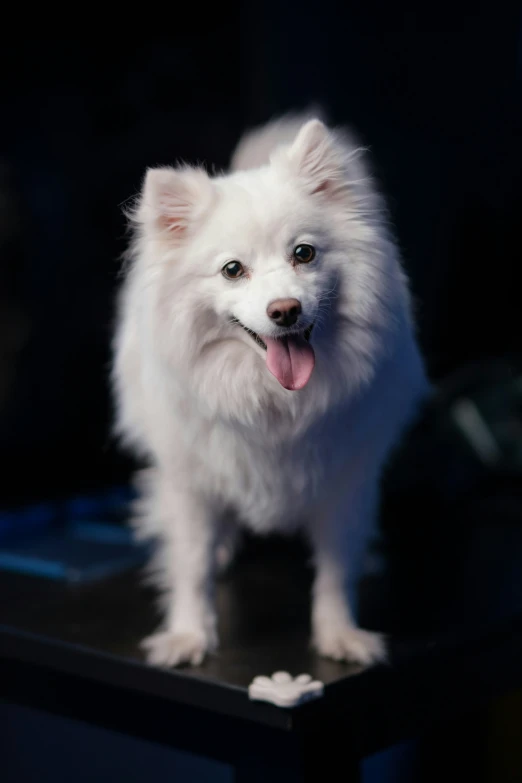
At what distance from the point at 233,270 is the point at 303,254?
0.10m

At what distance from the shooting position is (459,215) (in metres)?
2.51

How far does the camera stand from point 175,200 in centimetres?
118

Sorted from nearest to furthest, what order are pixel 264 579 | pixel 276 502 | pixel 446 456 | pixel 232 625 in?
1. pixel 276 502
2. pixel 232 625
3. pixel 264 579
4. pixel 446 456

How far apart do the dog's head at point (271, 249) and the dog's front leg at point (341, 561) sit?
37 centimetres

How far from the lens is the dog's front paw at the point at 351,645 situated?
1.39m

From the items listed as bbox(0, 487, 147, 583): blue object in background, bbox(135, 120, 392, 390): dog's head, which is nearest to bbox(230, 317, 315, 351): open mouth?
bbox(135, 120, 392, 390): dog's head

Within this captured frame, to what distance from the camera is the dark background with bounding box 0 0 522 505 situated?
6.73ft

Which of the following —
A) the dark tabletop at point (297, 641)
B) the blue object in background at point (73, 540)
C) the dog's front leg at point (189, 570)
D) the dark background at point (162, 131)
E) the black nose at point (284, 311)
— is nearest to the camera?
the black nose at point (284, 311)

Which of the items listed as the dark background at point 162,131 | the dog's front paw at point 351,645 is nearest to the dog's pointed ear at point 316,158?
the dog's front paw at point 351,645

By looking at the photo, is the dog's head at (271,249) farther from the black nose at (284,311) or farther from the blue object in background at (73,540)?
the blue object in background at (73,540)

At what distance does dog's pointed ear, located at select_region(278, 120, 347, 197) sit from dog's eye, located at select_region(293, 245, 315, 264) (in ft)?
0.33

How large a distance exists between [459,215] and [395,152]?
34 cm

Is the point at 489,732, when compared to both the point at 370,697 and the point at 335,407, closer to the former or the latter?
the point at 370,697

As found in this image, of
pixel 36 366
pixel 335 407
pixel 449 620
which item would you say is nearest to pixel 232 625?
pixel 449 620
